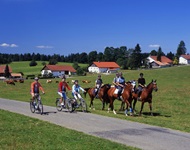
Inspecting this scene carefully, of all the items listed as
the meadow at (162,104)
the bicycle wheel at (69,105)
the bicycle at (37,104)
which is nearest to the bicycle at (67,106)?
the bicycle wheel at (69,105)

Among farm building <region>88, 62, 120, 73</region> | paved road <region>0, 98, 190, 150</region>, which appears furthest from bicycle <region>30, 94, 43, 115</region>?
farm building <region>88, 62, 120, 73</region>

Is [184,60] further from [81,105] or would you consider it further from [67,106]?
[67,106]

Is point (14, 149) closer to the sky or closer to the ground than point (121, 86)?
closer to the ground

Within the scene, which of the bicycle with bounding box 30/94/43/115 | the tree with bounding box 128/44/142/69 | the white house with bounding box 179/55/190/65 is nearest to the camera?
the bicycle with bounding box 30/94/43/115

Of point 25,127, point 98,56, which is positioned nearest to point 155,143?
point 25,127

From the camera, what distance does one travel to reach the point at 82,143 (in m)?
11.8

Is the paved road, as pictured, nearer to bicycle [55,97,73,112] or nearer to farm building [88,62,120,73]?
bicycle [55,97,73,112]

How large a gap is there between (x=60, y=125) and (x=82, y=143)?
14.6ft

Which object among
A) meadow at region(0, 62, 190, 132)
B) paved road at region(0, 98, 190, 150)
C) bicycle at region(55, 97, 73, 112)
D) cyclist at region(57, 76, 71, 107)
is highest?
cyclist at region(57, 76, 71, 107)

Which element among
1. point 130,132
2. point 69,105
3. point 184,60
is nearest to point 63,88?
point 69,105

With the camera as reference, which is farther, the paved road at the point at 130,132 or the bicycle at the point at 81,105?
the bicycle at the point at 81,105

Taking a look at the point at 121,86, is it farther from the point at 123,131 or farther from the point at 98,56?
the point at 98,56

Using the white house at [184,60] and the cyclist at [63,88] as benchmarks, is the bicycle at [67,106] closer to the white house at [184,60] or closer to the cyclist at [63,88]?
the cyclist at [63,88]

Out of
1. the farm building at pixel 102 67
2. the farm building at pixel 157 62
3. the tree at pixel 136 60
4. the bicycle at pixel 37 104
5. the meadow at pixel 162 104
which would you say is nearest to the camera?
the meadow at pixel 162 104
